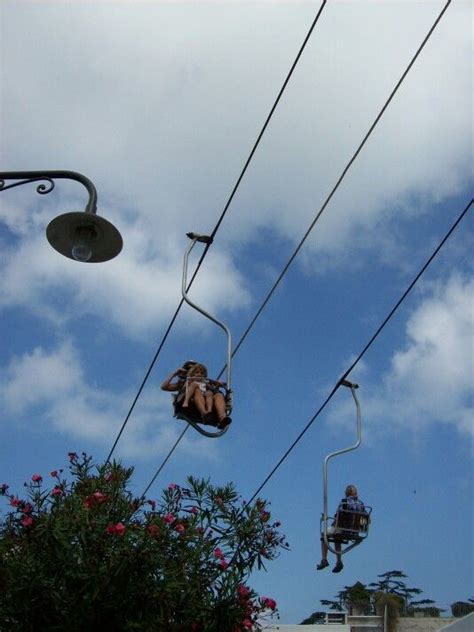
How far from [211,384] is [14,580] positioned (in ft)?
7.78

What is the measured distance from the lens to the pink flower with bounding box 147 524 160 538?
805 centimetres

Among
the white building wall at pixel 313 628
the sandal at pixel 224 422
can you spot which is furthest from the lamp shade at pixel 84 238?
the white building wall at pixel 313 628

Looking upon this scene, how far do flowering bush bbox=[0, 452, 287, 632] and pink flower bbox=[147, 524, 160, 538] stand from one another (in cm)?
2

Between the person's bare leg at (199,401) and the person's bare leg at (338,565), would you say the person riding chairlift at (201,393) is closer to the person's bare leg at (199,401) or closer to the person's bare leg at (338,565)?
the person's bare leg at (199,401)

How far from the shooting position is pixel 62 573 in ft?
26.0

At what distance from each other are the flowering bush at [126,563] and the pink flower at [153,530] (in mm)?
18

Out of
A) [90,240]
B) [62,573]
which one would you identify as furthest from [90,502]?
[90,240]

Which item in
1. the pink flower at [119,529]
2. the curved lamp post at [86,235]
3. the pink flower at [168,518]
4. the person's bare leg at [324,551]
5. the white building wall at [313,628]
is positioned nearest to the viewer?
the curved lamp post at [86,235]

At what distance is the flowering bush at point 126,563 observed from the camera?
7871 mm

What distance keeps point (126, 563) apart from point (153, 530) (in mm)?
398

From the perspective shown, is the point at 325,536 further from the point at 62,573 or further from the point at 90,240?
the point at 90,240

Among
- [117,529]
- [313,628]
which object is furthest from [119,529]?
[313,628]

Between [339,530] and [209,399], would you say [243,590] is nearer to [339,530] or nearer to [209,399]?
[209,399]

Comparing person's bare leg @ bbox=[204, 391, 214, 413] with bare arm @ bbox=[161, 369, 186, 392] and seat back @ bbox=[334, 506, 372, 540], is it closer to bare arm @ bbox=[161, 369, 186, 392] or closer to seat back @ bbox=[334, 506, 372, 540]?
bare arm @ bbox=[161, 369, 186, 392]
